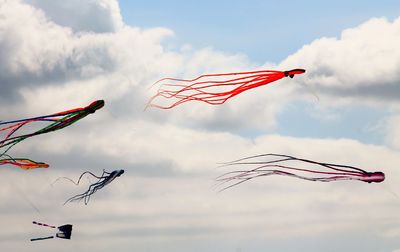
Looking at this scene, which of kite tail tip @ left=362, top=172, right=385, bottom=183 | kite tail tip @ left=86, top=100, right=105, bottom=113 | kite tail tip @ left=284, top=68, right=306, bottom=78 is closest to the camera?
kite tail tip @ left=284, top=68, right=306, bottom=78

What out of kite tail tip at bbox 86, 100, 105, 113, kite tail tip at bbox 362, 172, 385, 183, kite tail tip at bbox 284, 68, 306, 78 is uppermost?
kite tail tip at bbox 86, 100, 105, 113

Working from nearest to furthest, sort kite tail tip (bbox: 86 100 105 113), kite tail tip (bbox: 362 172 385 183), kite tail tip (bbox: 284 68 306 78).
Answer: kite tail tip (bbox: 284 68 306 78) → kite tail tip (bbox: 362 172 385 183) → kite tail tip (bbox: 86 100 105 113)

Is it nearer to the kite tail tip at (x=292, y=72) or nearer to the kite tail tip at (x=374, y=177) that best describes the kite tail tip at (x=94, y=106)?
the kite tail tip at (x=292, y=72)

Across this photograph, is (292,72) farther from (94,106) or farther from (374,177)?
(94,106)

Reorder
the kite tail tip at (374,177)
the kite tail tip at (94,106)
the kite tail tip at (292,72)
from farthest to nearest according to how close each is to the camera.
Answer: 1. the kite tail tip at (94,106)
2. the kite tail tip at (374,177)
3. the kite tail tip at (292,72)

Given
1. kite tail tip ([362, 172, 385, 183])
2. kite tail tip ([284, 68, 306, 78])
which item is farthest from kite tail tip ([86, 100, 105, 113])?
kite tail tip ([362, 172, 385, 183])

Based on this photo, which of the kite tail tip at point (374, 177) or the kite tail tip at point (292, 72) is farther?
the kite tail tip at point (374, 177)

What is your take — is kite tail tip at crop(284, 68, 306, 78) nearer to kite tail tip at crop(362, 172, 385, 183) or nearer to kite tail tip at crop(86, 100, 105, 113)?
kite tail tip at crop(362, 172, 385, 183)

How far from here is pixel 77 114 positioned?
181 feet

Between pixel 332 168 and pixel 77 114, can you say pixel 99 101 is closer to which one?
pixel 77 114

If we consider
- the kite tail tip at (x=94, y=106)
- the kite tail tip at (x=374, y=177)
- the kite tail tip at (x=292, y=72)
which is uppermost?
the kite tail tip at (x=94, y=106)

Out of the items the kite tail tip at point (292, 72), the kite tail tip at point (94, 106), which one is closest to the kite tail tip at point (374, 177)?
the kite tail tip at point (292, 72)

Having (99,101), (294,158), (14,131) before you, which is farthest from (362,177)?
(14,131)

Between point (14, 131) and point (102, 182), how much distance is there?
10.8 m
